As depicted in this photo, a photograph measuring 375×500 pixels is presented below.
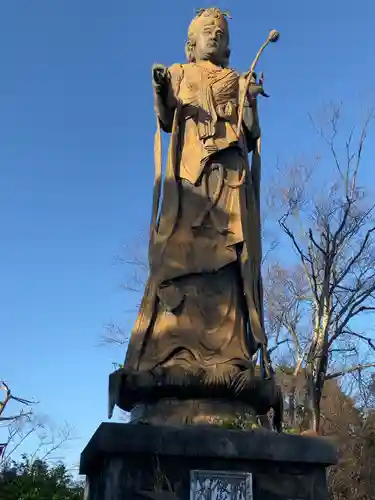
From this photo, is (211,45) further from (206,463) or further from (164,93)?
(206,463)

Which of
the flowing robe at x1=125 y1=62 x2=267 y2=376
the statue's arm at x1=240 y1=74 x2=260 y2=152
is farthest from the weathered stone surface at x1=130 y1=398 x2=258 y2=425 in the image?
the statue's arm at x1=240 y1=74 x2=260 y2=152

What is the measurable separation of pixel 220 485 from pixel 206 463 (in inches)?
6.0

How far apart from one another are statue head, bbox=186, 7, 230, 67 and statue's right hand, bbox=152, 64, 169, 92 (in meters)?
0.82

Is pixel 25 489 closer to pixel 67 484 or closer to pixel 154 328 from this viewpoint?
pixel 67 484

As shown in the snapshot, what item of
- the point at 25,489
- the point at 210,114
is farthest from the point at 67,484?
the point at 210,114

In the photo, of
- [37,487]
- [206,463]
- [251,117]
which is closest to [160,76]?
[251,117]

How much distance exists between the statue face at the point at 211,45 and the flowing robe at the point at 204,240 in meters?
0.09

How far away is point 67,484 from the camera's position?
Result: 10.8 meters

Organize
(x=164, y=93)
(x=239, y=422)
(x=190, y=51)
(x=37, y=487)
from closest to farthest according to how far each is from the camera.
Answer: (x=239, y=422) → (x=164, y=93) → (x=190, y=51) → (x=37, y=487)

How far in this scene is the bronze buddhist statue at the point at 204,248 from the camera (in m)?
4.85

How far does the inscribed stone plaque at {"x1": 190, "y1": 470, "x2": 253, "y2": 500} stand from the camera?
409 cm

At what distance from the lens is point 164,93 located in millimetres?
5859

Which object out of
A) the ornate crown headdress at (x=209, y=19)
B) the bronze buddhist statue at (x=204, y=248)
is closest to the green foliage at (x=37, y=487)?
the bronze buddhist statue at (x=204, y=248)

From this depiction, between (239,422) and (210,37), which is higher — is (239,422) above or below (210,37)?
below
